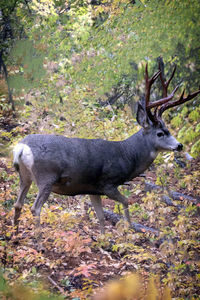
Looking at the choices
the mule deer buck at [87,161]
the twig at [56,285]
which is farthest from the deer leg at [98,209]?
the twig at [56,285]

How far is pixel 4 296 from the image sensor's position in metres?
1.17

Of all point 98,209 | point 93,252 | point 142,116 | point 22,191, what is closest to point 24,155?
point 22,191

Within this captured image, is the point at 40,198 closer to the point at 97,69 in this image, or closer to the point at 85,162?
the point at 85,162

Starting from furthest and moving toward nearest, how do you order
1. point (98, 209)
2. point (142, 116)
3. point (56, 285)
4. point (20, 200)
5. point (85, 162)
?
point (142, 116), point (98, 209), point (85, 162), point (20, 200), point (56, 285)

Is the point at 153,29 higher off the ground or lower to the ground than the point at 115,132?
higher

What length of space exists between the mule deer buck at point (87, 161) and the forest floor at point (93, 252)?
0.82 feet

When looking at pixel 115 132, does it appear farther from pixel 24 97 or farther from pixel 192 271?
pixel 192 271

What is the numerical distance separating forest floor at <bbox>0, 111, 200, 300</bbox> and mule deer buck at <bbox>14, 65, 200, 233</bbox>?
0.25 metres

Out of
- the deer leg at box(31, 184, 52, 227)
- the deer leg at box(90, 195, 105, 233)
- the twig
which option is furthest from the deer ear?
the twig

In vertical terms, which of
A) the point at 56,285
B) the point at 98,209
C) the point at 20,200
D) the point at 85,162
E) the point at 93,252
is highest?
the point at 85,162

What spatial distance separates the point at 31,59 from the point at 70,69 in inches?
30.0

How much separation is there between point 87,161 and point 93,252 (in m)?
0.89

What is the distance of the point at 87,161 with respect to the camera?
11.0 feet

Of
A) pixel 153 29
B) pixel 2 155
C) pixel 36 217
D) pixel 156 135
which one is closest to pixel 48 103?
pixel 2 155
